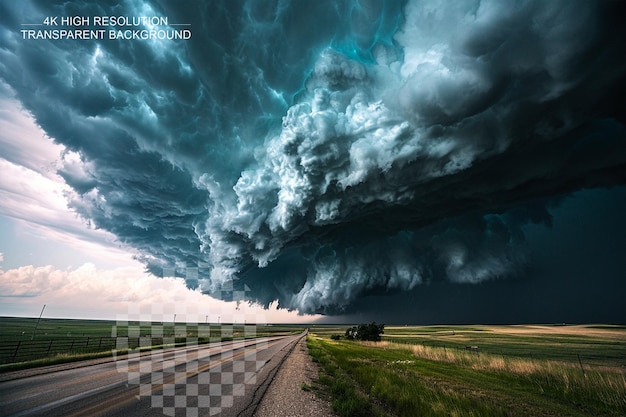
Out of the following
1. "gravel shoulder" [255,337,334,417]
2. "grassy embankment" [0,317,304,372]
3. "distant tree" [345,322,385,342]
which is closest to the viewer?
"gravel shoulder" [255,337,334,417]

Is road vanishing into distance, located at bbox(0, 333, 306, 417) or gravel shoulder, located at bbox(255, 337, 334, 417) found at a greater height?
road vanishing into distance, located at bbox(0, 333, 306, 417)

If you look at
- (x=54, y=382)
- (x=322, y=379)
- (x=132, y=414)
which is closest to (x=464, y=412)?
(x=322, y=379)

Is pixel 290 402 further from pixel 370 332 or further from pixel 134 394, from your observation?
pixel 370 332

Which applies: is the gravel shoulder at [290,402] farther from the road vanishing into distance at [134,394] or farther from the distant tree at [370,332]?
the distant tree at [370,332]

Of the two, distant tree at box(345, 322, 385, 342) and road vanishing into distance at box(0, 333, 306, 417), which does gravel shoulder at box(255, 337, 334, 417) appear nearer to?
road vanishing into distance at box(0, 333, 306, 417)

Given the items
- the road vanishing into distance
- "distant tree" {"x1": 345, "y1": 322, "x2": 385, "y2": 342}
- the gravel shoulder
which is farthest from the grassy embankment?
"distant tree" {"x1": 345, "y1": 322, "x2": 385, "y2": 342}

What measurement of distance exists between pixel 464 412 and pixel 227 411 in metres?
8.18

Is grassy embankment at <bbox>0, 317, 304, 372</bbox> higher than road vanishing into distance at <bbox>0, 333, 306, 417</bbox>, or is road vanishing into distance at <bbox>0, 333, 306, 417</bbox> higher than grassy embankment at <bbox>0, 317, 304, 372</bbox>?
grassy embankment at <bbox>0, 317, 304, 372</bbox>

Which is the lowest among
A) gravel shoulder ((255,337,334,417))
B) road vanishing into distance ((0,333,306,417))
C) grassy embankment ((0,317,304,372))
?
gravel shoulder ((255,337,334,417))

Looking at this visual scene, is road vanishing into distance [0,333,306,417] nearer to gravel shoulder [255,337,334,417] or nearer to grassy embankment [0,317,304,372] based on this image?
gravel shoulder [255,337,334,417]

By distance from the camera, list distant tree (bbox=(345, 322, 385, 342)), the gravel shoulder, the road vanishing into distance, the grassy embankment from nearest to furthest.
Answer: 1. the road vanishing into distance
2. the gravel shoulder
3. the grassy embankment
4. distant tree (bbox=(345, 322, 385, 342))

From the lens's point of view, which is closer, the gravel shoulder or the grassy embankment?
the gravel shoulder

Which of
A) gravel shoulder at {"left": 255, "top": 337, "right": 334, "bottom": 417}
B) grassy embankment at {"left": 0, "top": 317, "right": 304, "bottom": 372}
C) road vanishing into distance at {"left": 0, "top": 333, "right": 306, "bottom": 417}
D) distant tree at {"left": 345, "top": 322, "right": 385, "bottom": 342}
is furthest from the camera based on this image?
distant tree at {"left": 345, "top": 322, "right": 385, "bottom": 342}

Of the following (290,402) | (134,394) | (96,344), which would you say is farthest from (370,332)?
(134,394)
